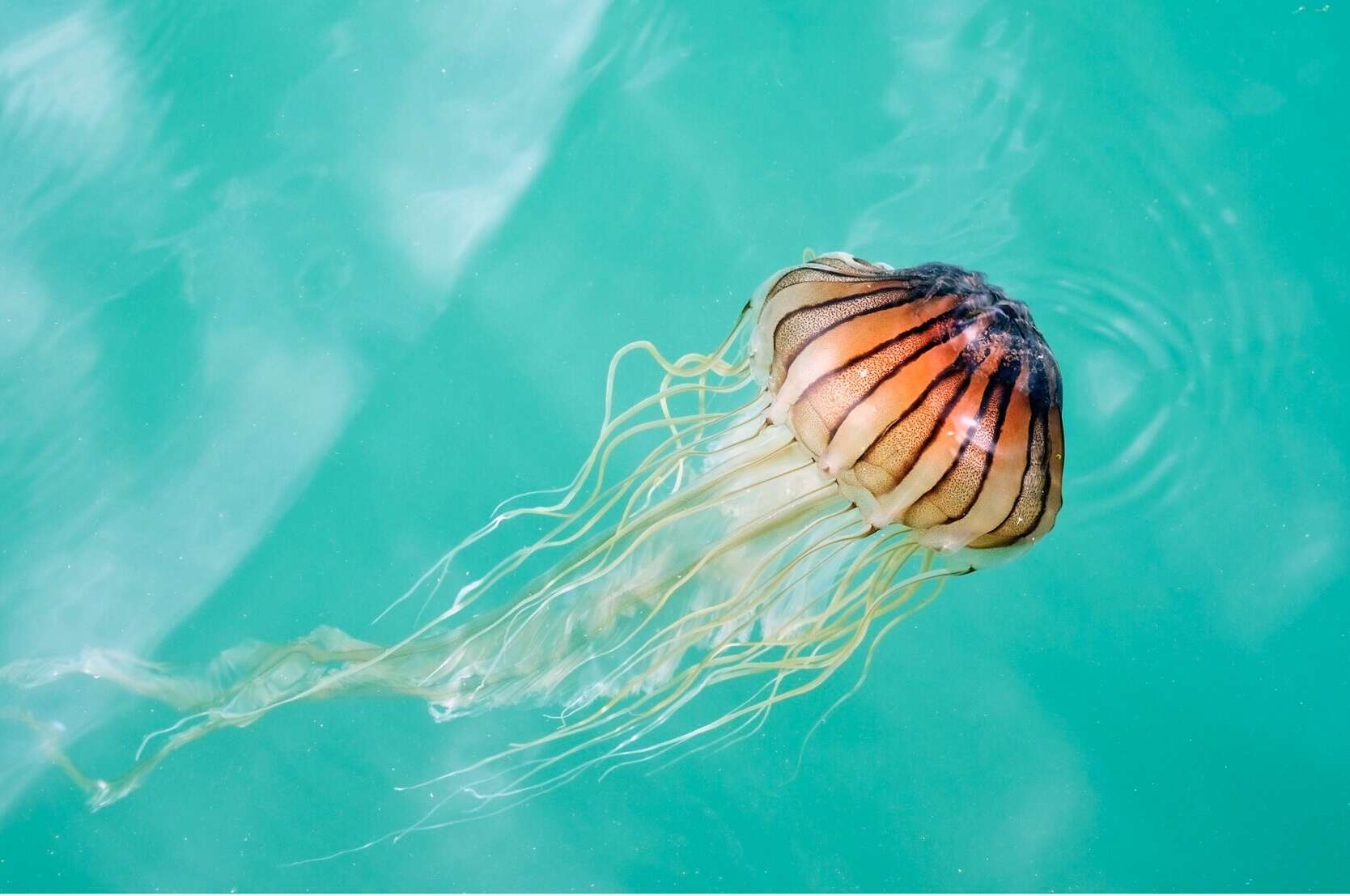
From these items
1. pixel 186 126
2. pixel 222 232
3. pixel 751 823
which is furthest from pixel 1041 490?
pixel 186 126

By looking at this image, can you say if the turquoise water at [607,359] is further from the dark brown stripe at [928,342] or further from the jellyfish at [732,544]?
the dark brown stripe at [928,342]

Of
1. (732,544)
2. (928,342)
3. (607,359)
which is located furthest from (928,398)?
(607,359)

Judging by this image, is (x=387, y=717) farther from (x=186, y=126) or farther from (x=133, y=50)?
(x=133, y=50)

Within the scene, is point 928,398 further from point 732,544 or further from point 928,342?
point 732,544

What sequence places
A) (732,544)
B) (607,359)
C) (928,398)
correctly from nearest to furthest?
(928,398) < (732,544) < (607,359)

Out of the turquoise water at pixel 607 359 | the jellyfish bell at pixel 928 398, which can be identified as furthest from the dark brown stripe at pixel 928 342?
A: the turquoise water at pixel 607 359

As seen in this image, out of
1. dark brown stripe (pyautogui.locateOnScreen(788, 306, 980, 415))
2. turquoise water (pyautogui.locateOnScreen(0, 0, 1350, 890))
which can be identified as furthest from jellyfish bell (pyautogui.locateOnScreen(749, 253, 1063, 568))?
turquoise water (pyautogui.locateOnScreen(0, 0, 1350, 890))
